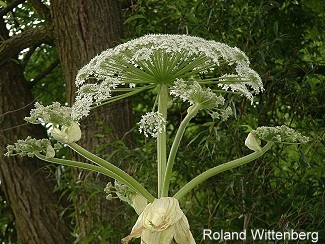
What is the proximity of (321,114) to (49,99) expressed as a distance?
1.26m

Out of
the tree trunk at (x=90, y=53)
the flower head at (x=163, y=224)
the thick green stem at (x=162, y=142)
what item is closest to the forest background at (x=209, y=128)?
the tree trunk at (x=90, y=53)

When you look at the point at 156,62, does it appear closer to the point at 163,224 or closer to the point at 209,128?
the point at 163,224

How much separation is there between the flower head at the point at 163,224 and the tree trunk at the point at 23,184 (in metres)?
1.85

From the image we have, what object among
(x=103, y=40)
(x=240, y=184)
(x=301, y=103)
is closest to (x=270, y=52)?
(x=301, y=103)

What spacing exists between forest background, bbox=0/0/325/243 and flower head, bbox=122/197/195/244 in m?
0.99

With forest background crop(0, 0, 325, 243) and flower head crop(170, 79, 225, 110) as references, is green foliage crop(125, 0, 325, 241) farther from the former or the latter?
flower head crop(170, 79, 225, 110)

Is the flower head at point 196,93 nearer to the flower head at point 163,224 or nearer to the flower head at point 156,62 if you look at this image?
the flower head at point 156,62

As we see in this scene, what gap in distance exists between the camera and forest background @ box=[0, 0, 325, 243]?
2.61 meters

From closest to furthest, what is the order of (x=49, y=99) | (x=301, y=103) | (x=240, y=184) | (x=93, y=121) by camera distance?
(x=240, y=184)
(x=301, y=103)
(x=93, y=121)
(x=49, y=99)

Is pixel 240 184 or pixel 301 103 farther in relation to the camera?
pixel 301 103

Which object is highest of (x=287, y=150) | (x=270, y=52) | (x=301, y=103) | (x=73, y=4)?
(x=73, y=4)

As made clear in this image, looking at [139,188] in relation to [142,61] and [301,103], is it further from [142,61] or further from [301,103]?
[301,103]

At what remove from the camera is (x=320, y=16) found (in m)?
2.84

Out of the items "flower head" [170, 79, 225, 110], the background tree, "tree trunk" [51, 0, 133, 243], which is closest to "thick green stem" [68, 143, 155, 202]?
"flower head" [170, 79, 225, 110]
